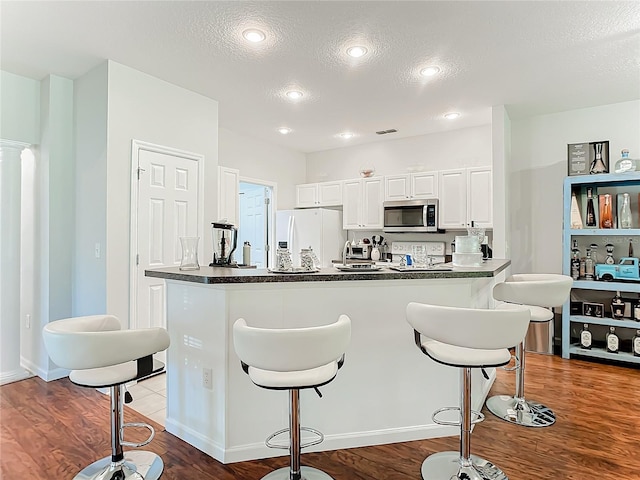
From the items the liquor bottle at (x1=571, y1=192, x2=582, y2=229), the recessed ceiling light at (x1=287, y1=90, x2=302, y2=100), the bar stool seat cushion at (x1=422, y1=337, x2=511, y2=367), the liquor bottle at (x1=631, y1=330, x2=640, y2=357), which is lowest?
the liquor bottle at (x1=631, y1=330, x2=640, y2=357)

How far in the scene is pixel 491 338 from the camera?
1.68 metres

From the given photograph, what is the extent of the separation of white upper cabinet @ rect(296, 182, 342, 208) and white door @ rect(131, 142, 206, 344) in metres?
2.65

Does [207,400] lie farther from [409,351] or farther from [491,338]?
[491,338]

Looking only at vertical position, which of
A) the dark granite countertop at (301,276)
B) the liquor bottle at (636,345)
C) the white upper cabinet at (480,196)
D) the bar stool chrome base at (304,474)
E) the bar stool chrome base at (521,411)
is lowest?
the bar stool chrome base at (521,411)

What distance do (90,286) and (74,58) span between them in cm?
195

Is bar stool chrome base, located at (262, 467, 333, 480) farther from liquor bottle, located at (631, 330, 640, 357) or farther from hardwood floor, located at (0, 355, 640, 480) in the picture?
liquor bottle, located at (631, 330, 640, 357)

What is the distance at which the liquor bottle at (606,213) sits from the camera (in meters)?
3.90

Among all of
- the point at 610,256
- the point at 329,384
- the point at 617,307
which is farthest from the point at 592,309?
the point at 329,384

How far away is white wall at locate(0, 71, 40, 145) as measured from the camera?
3.45 m

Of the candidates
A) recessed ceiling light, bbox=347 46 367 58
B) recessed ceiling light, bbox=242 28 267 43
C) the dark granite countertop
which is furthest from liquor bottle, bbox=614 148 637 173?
recessed ceiling light, bbox=242 28 267 43

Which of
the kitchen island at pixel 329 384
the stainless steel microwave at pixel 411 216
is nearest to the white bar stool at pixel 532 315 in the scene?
the kitchen island at pixel 329 384

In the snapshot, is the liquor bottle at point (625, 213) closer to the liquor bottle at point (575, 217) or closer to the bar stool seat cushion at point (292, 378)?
the liquor bottle at point (575, 217)

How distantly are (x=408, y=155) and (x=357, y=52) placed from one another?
2958 mm

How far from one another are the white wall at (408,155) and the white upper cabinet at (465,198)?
1.38 ft
